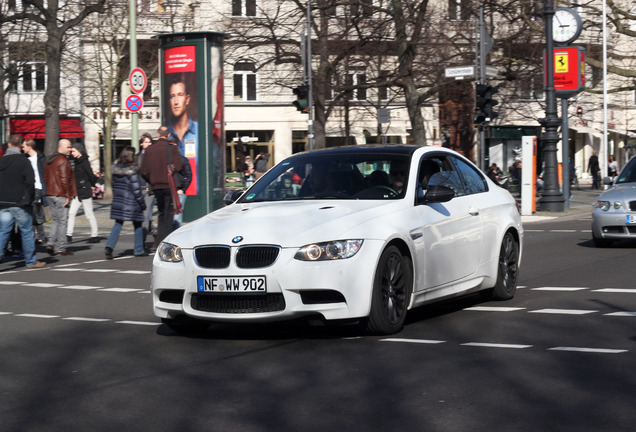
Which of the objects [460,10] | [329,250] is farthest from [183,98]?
[329,250]

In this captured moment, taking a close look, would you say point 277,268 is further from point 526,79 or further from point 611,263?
point 526,79

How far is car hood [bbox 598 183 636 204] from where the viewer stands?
16.6 meters

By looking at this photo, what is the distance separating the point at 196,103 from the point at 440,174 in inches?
632

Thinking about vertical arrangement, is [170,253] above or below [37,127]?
below

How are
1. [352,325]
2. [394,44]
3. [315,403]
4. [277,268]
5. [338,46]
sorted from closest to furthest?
[315,403], [277,268], [352,325], [394,44], [338,46]

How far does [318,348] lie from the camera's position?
25.5ft

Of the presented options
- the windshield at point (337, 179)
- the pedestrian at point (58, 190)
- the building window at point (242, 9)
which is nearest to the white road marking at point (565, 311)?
the windshield at point (337, 179)

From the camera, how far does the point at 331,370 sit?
691 cm

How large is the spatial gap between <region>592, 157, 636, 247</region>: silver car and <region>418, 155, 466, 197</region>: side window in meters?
7.40

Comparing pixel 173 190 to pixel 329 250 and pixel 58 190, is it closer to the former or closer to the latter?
pixel 58 190

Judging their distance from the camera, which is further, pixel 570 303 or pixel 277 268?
pixel 570 303

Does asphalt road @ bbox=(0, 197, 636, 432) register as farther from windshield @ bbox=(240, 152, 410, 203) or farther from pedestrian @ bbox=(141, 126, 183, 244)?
pedestrian @ bbox=(141, 126, 183, 244)

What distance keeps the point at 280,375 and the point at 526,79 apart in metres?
30.1

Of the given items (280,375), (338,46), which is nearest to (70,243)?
(280,375)
